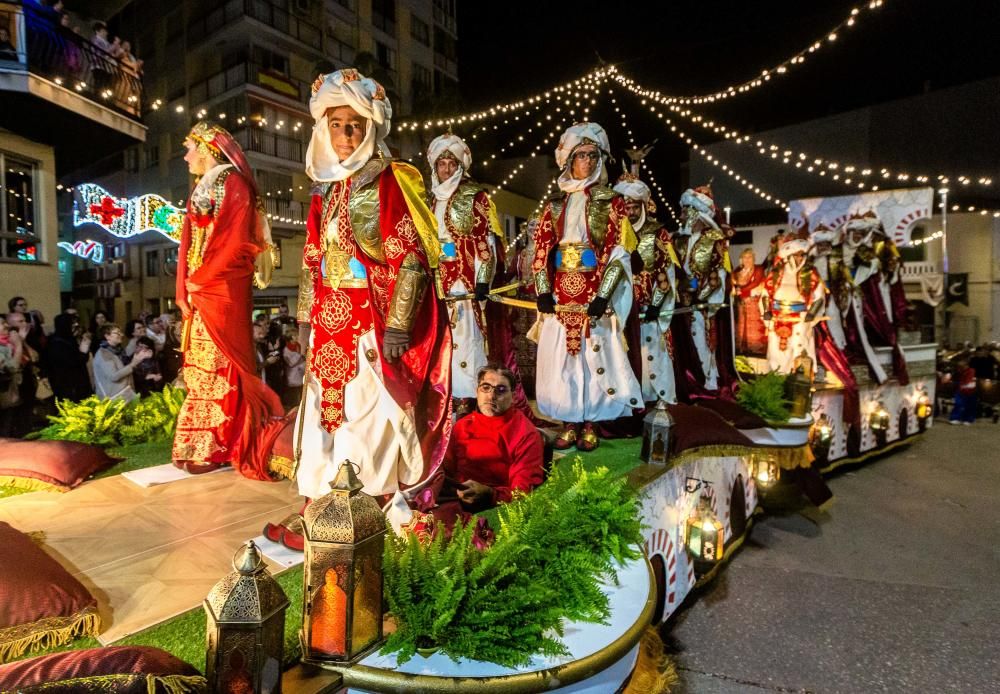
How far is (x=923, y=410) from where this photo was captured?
9.80m

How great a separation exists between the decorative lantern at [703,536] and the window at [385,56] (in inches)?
951

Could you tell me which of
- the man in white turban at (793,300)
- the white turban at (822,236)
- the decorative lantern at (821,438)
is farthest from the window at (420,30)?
the decorative lantern at (821,438)

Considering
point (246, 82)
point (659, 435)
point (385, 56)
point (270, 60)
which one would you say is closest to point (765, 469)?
point (659, 435)

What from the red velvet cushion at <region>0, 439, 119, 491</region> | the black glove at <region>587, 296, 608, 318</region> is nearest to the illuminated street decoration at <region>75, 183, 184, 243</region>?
the red velvet cushion at <region>0, 439, 119, 491</region>

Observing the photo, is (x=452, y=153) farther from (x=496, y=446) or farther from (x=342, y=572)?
(x=342, y=572)

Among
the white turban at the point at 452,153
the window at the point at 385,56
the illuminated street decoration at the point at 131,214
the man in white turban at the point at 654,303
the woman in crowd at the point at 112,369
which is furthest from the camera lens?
the window at the point at 385,56

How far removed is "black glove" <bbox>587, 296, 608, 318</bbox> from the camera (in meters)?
4.29

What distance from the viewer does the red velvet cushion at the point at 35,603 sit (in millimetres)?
→ 1843

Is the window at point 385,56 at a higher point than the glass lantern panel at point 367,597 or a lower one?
higher

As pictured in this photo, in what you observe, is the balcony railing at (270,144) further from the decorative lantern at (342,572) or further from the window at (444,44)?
the decorative lantern at (342,572)

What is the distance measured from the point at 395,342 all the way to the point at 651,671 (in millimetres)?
2382

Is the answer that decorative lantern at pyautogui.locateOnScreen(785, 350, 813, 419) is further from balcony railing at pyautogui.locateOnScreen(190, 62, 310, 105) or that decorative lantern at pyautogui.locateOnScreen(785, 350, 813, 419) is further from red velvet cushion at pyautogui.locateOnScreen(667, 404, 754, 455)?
balcony railing at pyautogui.locateOnScreen(190, 62, 310, 105)

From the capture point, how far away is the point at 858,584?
4.89 metres

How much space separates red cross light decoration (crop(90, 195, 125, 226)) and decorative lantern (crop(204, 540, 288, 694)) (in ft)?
29.2
